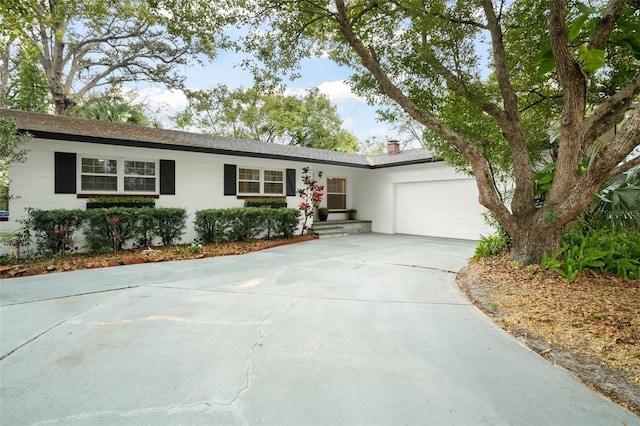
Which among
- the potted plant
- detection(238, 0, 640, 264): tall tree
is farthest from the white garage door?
detection(238, 0, 640, 264): tall tree

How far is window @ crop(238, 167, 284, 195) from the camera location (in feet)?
34.7

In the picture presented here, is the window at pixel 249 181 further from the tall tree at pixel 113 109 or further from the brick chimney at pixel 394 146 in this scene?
the brick chimney at pixel 394 146

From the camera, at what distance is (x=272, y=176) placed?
11.3m

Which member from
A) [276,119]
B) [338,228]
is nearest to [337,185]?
[338,228]

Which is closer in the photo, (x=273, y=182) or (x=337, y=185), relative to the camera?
(x=273, y=182)

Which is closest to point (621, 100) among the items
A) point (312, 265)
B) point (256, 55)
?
point (312, 265)

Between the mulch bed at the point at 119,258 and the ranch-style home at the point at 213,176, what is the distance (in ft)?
4.60

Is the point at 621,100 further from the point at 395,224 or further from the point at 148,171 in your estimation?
the point at 148,171

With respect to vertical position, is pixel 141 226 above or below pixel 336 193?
below

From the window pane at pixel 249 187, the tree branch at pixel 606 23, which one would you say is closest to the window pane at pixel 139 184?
the window pane at pixel 249 187

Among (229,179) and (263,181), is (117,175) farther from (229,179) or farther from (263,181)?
(263,181)

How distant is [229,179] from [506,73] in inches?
311

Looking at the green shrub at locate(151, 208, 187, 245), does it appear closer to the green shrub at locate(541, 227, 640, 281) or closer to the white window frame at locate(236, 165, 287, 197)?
the white window frame at locate(236, 165, 287, 197)

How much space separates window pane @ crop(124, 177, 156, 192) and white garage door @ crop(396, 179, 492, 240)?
29.7ft
